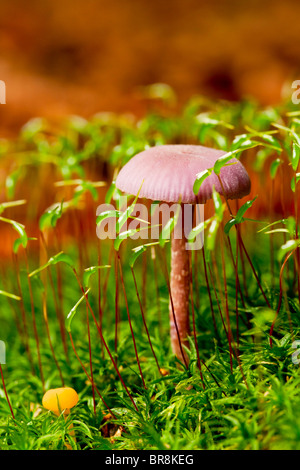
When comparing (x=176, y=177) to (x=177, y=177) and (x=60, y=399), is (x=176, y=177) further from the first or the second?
(x=60, y=399)

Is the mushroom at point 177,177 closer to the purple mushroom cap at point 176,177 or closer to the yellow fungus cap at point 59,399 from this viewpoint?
the purple mushroom cap at point 176,177

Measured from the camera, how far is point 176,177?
3.33ft

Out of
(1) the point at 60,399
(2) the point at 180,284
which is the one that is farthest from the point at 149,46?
(1) the point at 60,399

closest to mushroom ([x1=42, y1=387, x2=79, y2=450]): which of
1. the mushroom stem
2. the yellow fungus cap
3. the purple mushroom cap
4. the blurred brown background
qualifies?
the yellow fungus cap

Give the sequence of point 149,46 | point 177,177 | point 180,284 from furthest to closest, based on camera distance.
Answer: point 149,46 → point 180,284 → point 177,177

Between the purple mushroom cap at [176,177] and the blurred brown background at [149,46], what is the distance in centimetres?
289

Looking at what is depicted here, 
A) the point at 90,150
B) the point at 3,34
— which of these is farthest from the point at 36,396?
the point at 3,34

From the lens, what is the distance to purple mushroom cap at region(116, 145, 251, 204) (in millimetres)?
1007

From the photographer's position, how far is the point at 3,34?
4.19 m

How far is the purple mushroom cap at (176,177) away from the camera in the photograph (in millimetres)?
1007

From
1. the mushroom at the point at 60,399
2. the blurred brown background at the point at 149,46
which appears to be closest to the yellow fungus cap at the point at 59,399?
the mushroom at the point at 60,399

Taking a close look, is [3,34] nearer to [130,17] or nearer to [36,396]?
[130,17]

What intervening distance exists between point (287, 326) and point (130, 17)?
13.2 ft

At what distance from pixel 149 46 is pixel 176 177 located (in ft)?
12.3
